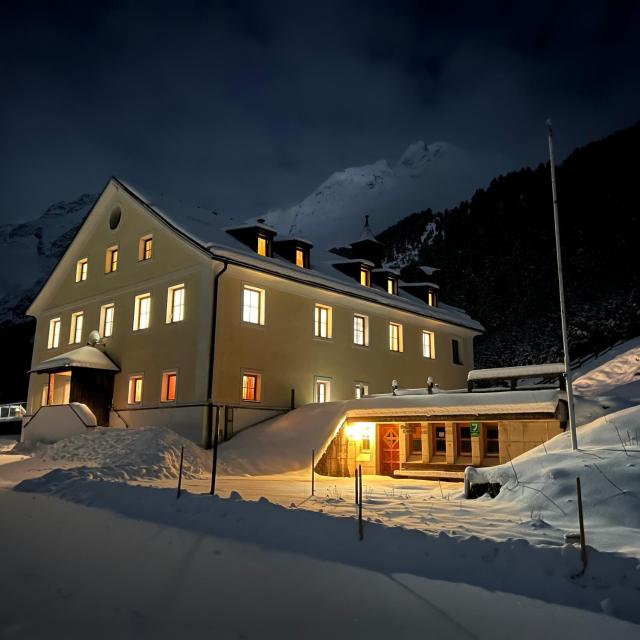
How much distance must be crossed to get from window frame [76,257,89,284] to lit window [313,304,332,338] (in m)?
11.6

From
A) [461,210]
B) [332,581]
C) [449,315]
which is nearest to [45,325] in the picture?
[449,315]

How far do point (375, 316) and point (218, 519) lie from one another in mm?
20959

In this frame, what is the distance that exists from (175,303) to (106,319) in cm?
518

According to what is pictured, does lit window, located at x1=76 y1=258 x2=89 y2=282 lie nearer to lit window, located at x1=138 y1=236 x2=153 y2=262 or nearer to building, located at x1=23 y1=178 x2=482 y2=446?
building, located at x1=23 y1=178 x2=482 y2=446

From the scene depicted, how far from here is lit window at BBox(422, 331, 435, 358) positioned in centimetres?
3247

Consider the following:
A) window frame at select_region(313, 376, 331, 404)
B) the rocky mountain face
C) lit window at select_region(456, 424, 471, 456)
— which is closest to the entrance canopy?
window frame at select_region(313, 376, 331, 404)

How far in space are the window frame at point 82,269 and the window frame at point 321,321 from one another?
11.5m

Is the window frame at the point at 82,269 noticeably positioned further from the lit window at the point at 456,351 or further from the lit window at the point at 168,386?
the lit window at the point at 456,351

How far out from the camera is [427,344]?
108ft


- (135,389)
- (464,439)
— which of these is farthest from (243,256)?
(464,439)

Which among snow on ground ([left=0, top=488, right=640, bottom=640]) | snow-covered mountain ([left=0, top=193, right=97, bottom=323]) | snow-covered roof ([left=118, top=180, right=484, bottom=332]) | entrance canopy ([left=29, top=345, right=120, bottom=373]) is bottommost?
snow on ground ([left=0, top=488, right=640, bottom=640])

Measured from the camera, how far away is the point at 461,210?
61.8 metres

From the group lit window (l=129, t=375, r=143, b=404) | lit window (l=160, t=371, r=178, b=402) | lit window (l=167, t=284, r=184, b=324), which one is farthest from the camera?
lit window (l=129, t=375, r=143, b=404)

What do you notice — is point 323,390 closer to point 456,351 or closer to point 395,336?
point 395,336
